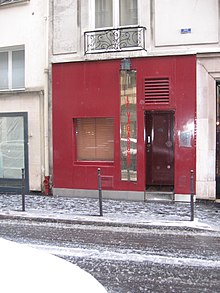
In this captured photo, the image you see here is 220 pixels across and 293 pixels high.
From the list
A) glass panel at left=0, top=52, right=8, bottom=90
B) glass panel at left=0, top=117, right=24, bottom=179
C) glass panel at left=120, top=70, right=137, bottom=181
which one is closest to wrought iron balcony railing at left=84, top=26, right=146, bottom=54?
glass panel at left=120, top=70, right=137, bottom=181

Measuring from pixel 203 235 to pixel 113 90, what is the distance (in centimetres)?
560

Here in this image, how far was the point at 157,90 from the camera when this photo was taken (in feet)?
38.9

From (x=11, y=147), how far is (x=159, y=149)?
501cm

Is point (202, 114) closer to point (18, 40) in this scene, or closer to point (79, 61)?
point (79, 61)

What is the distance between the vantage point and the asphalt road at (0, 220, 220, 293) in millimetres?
5383

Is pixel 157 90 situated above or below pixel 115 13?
below

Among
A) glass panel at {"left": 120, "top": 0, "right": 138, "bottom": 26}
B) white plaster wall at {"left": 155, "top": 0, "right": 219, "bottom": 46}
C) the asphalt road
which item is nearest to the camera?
the asphalt road

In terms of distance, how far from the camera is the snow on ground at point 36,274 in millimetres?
3566

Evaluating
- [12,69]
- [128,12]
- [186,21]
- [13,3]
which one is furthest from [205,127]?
[13,3]

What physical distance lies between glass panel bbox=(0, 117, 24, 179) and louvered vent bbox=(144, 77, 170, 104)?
4442mm

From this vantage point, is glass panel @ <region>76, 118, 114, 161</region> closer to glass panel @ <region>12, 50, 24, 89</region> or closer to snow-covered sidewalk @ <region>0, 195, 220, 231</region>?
snow-covered sidewalk @ <region>0, 195, 220, 231</region>

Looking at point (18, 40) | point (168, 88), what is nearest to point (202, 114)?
point (168, 88)

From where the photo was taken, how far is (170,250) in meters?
7.09

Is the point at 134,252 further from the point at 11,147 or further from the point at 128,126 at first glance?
the point at 11,147
